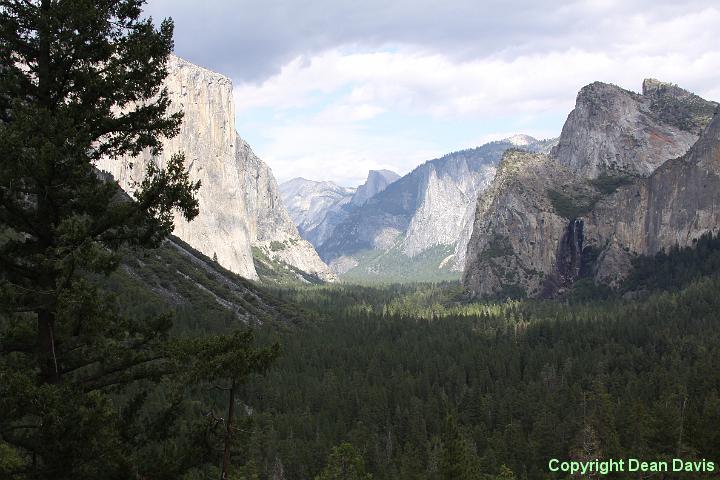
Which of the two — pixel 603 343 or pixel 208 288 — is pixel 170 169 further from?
pixel 208 288

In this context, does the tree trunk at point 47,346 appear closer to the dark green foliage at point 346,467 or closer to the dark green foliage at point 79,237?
the dark green foliage at point 79,237

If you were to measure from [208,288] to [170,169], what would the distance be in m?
163

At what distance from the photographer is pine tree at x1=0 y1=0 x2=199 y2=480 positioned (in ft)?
52.4

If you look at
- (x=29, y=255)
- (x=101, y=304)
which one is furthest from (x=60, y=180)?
(x=101, y=304)

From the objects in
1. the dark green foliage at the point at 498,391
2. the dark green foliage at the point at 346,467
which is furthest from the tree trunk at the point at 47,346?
the dark green foliage at the point at 346,467

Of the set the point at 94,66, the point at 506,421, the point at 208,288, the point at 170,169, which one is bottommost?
the point at 506,421

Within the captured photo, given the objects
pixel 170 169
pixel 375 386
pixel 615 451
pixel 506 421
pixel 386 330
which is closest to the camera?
pixel 170 169

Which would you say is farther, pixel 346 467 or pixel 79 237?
pixel 346 467

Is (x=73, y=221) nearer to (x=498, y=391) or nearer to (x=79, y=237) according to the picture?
(x=79, y=237)

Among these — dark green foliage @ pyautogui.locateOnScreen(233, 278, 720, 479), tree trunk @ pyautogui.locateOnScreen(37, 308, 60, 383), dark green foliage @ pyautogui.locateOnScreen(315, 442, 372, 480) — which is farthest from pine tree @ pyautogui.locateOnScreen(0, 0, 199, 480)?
dark green foliage @ pyautogui.locateOnScreen(315, 442, 372, 480)

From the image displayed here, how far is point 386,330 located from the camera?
16912 cm

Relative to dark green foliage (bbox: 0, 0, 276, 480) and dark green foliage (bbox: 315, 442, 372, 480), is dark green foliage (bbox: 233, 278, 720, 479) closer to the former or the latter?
A: dark green foliage (bbox: 315, 442, 372, 480)

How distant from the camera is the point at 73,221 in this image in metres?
16.4

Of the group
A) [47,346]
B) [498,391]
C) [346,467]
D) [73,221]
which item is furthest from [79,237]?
[498,391]
